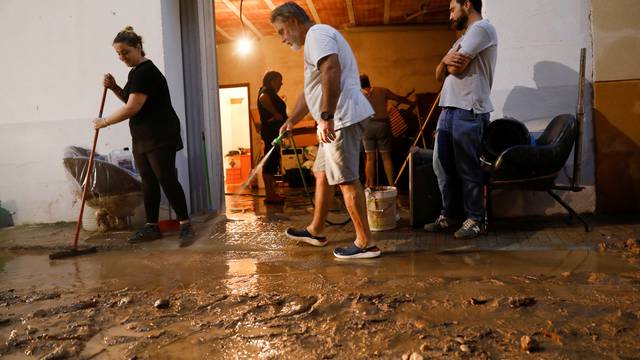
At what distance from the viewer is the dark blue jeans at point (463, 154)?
406 cm

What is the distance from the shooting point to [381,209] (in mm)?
4488

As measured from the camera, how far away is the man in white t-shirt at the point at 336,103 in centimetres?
335

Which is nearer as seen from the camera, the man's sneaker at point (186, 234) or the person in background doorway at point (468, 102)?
the person in background doorway at point (468, 102)

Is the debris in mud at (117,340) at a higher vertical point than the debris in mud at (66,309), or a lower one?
lower

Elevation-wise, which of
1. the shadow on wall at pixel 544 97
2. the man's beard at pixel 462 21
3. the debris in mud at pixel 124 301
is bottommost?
the debris in mud at pixel 124 301

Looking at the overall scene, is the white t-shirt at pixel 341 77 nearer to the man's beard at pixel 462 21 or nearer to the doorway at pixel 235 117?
the man's beard at pixel 462 21

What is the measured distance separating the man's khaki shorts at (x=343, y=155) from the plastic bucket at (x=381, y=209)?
0.98 meters

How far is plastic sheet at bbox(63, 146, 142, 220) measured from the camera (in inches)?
195

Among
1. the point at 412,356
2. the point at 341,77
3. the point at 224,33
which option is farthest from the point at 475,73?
the point at 224,33

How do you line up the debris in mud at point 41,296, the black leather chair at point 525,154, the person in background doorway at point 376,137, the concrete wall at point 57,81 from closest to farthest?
the debris in mud at point 41,296, the black leather chair at point 525,154, the concrete wall at point 57,81, the person in background doorway at point 376,137

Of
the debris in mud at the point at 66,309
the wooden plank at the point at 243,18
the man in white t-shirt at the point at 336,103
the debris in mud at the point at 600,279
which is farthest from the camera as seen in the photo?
the wooden plank at the point at 243,18

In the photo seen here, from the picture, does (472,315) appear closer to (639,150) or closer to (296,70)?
(639,150)

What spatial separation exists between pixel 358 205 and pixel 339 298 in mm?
940

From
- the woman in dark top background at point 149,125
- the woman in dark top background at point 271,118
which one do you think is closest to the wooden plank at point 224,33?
the woman in dark top background at point 271,118
